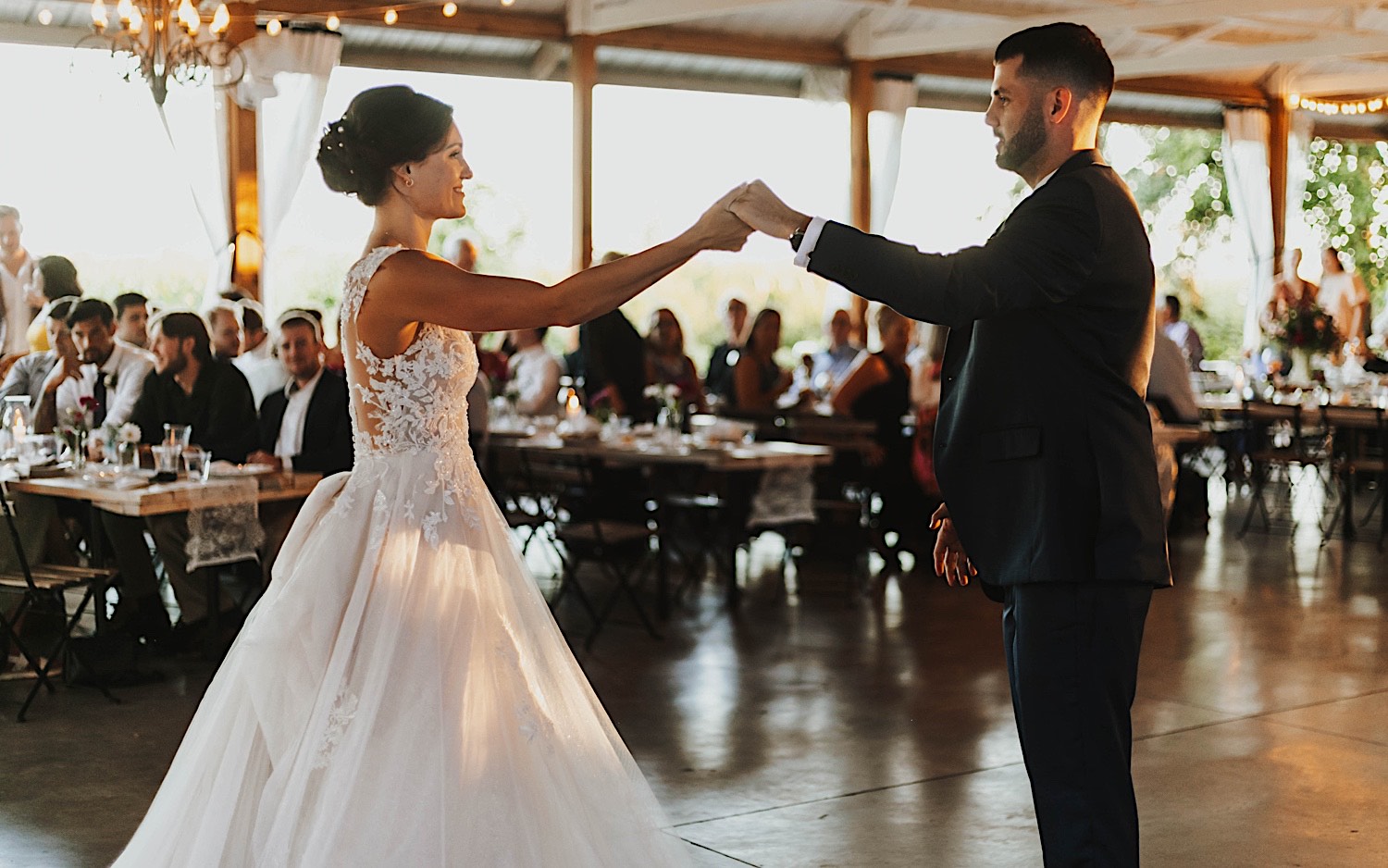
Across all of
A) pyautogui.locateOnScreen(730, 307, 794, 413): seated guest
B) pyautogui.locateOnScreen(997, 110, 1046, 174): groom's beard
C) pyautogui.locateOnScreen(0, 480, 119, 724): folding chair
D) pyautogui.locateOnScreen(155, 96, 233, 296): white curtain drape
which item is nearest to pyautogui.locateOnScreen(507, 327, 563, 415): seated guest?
pyautogui.locateOnScreen(730, 307, 794, 413): seated guest

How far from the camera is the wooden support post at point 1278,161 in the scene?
17.5 m

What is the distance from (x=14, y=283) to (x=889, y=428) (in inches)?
217

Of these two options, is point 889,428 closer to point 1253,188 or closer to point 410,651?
point 410,651

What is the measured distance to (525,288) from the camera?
2.91m

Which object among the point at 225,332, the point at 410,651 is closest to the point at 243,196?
the point at 225,332

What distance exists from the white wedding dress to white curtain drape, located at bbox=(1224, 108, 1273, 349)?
50.7 feet

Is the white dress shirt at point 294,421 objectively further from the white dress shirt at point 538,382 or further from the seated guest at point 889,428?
the seated guest at point 889,428

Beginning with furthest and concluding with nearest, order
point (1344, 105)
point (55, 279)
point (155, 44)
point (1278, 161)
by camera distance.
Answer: point (1278, 161) < point (1344, 105) < point (55, 279) < point (155, 44)

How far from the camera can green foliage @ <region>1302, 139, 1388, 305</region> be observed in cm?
1884

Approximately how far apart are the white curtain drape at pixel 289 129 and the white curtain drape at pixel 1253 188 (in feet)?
33.1

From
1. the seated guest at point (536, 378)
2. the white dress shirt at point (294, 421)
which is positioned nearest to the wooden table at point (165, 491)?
the white dress shirt at point (294, 421)

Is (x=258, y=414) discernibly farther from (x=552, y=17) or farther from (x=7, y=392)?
(x=552, y=17)

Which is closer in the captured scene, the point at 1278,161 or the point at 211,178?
the point at 211,178

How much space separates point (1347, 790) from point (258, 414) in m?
4.99
